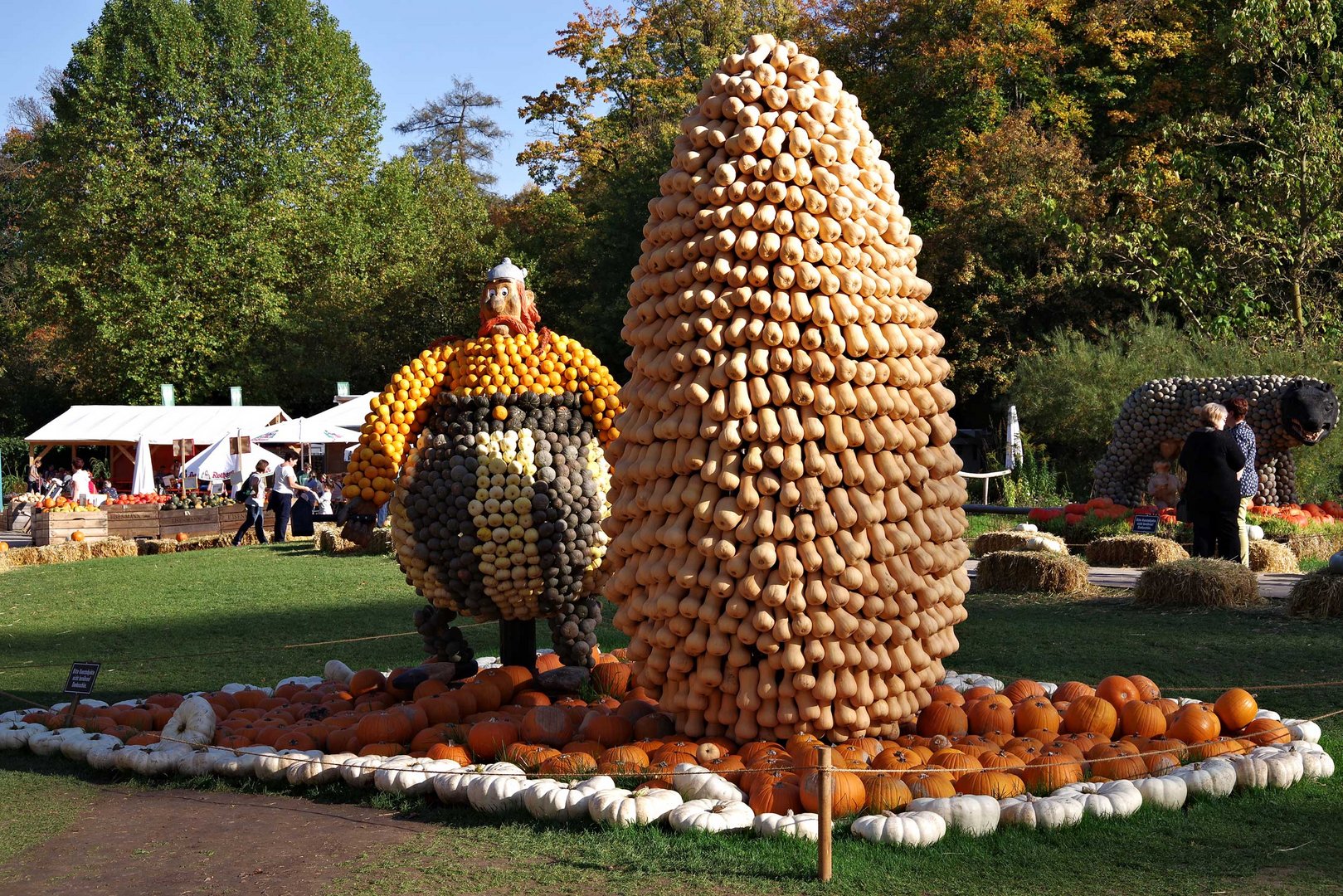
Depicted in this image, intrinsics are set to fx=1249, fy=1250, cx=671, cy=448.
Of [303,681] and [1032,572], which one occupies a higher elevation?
[1032,572]

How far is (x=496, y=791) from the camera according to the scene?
184 inches

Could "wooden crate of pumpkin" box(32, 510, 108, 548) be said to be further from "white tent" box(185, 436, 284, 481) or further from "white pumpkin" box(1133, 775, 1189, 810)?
"white pumpkin" box(1133, 775, 1189, 810)

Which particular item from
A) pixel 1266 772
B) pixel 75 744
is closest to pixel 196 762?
pixel 75 744

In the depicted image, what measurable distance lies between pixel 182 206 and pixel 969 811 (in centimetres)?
3561

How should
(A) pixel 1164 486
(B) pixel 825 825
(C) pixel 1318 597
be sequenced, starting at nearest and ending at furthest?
(B) pixel 825 825 < (C) pixel 1318 597 < (A) pixel 1164 486

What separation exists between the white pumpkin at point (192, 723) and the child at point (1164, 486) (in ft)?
42.5

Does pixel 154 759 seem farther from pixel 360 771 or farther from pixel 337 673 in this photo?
pixel 337 673

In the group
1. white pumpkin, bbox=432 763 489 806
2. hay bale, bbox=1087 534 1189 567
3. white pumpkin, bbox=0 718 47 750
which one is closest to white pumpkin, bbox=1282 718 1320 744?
white pumpkin, bbox=432 763 489 806

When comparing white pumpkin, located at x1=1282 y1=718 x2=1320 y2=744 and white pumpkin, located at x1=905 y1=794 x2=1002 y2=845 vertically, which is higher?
white pumpkin, located at x1=1282 y1=718 x2=1320 y2=744

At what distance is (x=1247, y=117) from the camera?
23.1 m

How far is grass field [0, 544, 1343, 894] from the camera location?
3.95 metres

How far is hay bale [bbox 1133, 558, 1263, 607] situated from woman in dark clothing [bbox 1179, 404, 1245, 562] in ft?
2.40

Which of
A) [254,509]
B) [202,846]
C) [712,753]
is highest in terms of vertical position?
[254,509]

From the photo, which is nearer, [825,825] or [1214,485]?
[825,825]
